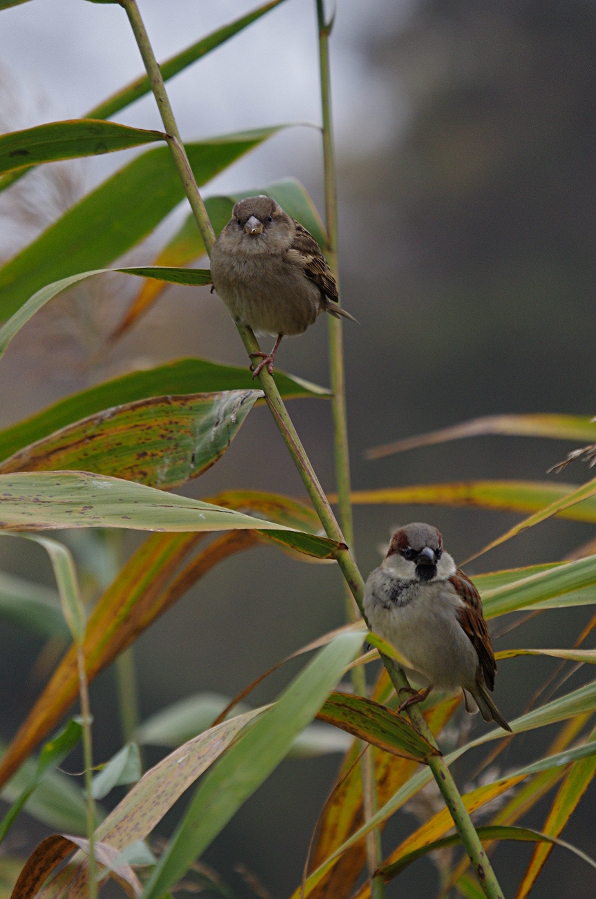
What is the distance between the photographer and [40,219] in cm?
180

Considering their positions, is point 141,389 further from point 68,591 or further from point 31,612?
point 31,612

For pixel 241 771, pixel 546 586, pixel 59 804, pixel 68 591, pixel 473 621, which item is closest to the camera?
pixel 241 771

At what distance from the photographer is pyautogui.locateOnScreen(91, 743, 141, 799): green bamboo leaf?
2.44 feet

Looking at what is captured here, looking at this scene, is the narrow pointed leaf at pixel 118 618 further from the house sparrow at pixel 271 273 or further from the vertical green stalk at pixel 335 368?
the house sparrow at pixel 271 273

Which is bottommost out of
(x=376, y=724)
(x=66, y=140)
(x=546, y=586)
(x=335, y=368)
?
(x=376, y=724)

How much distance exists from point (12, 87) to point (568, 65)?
385 cm

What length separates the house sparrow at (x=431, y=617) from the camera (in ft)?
3.12

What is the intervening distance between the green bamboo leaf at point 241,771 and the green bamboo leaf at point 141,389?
1.76 ft

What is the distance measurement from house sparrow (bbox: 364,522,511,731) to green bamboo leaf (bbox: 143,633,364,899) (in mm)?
515

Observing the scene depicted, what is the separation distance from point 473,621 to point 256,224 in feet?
2.39

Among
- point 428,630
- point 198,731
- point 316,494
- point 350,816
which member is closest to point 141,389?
point 316,494

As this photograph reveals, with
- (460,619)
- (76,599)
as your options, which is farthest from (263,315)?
(76,599)

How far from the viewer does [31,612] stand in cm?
154

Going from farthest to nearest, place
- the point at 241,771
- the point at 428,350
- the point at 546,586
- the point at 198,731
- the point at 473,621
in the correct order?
the point at 428,350
the point at 198,731
the point at 473,621
the point at 546,586
the point at 241,771
